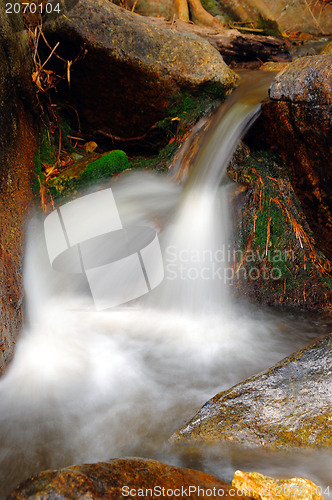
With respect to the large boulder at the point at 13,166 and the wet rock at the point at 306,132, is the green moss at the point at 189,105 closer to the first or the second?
the wet rock at the point at 306,132

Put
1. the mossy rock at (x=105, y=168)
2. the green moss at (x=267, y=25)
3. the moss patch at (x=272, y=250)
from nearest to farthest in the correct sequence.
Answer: the moss patch at (x=272, y=250) → the mossy rock at (x=105, y=168) → the green moss at (x=267, y=25)

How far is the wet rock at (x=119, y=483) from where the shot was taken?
1177 mm

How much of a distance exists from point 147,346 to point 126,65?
3184mm

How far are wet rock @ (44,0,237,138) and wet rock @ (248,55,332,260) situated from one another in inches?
41.6

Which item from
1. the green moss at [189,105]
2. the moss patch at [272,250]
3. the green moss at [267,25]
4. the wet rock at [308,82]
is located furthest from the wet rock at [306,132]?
the green moss at [267,25]

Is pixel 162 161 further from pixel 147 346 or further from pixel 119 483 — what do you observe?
pixel 119 483

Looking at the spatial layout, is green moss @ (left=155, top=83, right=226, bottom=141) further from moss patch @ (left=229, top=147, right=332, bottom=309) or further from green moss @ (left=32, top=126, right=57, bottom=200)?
green moss @ (left=32, top=126, right=57, bottom=200)

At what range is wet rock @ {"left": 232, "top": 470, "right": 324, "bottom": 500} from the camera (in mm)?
1531

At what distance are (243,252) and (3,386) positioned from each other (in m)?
2.30

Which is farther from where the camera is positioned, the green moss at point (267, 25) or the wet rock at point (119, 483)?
the green moss at point (267, 25)

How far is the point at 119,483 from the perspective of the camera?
1250 millimetres

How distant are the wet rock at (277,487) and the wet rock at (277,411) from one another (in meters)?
0.20

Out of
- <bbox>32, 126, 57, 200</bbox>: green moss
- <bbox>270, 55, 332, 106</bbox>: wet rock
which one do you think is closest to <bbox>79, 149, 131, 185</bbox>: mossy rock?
<bbox>32, 126, 57, 200</bbox>: green moss

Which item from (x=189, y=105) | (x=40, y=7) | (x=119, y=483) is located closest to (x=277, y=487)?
(x=119, y=483)
